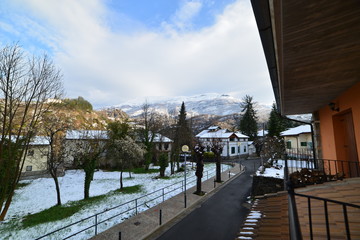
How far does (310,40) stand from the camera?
8.63 ft

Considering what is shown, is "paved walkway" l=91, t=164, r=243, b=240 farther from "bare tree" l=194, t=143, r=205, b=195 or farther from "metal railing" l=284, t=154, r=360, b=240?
"metal railing" l=284, t=154, r=360, b=240

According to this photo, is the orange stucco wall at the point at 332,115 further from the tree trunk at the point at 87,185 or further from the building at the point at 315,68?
the tree trunk at the point at 87,185

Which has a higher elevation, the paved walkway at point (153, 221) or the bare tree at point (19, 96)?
the bare tree at point (19, 96)

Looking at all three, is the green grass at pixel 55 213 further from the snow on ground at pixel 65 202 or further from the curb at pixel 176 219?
the curb at pixel 176 219

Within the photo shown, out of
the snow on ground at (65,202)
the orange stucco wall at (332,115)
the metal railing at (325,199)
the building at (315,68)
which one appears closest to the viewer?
the metal railing at (325,199)

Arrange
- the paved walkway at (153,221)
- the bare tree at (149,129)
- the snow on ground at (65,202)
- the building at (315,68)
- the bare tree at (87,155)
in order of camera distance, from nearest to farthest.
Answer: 1. the building at (315,68)
2. the paved walkway at (153,221)
3. the snow on ground at (65,202)
4. the bare tree at (87,155)
5. the bare tree at (149,129)

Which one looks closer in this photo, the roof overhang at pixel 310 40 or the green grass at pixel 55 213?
the roof overhang at pixel 310 40

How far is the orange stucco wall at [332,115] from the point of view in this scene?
5.02 m

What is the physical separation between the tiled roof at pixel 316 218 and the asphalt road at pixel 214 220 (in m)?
2.54

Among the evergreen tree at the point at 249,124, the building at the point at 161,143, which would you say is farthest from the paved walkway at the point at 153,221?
the evergreen tree at the point at 249,124

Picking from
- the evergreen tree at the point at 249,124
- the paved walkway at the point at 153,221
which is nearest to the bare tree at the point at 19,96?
the paved walkway at the point at 153,221

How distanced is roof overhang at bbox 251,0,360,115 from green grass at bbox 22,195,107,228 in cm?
1193

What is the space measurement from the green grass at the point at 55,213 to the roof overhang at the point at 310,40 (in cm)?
1193

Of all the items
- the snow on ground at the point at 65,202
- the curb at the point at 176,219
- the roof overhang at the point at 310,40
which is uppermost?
the roof overhang at the point at 310,40
